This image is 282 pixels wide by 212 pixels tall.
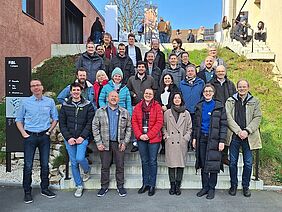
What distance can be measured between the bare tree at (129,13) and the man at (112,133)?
28267mm

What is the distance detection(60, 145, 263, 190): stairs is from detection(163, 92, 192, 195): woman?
0.44 metres

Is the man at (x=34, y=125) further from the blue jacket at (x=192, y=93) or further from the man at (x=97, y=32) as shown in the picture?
the man at (x=97, y=32)

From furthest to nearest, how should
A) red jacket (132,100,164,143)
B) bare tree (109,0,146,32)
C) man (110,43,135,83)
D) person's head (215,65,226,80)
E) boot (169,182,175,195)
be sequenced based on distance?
bare tree (109,0,146,32) < man (110,43,135,83) < person's head (215,65,226,80) < boot (169,182,175,195) < red jacket (132,100,164,143)

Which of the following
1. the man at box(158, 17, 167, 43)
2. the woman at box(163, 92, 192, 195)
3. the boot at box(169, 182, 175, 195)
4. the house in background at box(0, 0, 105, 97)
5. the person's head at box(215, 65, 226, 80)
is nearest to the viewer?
the woman at box(163, 92, 192, 195)

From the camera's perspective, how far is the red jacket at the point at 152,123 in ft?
18.6

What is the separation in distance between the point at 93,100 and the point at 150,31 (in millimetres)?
12844

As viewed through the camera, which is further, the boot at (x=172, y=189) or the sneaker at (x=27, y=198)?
the boot at (x=172, y=189)

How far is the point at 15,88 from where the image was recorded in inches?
264

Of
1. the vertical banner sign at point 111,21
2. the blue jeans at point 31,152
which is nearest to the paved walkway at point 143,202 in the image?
the blue jeans at point 31,152

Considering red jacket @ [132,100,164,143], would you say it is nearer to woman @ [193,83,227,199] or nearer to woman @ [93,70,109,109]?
woman @ [193,83,227,199]

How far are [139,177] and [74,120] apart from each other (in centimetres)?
166

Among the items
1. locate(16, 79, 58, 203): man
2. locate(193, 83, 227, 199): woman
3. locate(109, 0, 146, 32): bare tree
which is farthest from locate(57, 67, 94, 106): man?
locate(109, 0, 146, 32): bare tree

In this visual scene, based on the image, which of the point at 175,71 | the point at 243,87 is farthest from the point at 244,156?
the point at 175,71

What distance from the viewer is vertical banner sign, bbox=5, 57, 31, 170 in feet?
21.8
